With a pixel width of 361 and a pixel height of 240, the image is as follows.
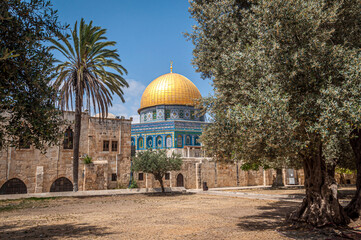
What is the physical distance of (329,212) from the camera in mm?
7367

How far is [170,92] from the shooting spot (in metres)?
42.0

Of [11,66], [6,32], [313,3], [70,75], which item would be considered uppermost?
[70,75]

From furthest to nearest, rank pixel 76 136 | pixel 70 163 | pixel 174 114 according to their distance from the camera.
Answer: pixel 174 114
pixel 70 163
pixel 76 136

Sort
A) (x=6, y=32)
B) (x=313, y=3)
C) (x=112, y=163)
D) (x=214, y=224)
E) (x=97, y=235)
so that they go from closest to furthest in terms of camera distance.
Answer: (x=6, y=32)
(x=313, y=3)
(x=97, y=235)
(x=214, y=224)
(x=112, y=163)

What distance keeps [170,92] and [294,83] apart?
3582 cm

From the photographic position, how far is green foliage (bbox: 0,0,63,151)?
553cm

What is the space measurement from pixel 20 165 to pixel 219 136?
1934cm

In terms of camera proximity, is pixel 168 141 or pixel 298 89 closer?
pixel 298 89

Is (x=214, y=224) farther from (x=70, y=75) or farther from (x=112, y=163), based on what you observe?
(x=112, y=163)

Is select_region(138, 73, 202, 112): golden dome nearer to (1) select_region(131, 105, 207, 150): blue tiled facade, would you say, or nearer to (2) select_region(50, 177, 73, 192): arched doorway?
(1) select_region(131, 105, 207, 150): blue tiled facade

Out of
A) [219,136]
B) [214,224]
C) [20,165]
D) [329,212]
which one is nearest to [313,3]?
[219,136]

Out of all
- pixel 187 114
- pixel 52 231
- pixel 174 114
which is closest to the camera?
pixel 52 231

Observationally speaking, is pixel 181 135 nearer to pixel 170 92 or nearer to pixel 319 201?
pixel 170 92

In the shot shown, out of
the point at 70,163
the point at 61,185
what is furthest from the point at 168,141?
the point at 61,185
